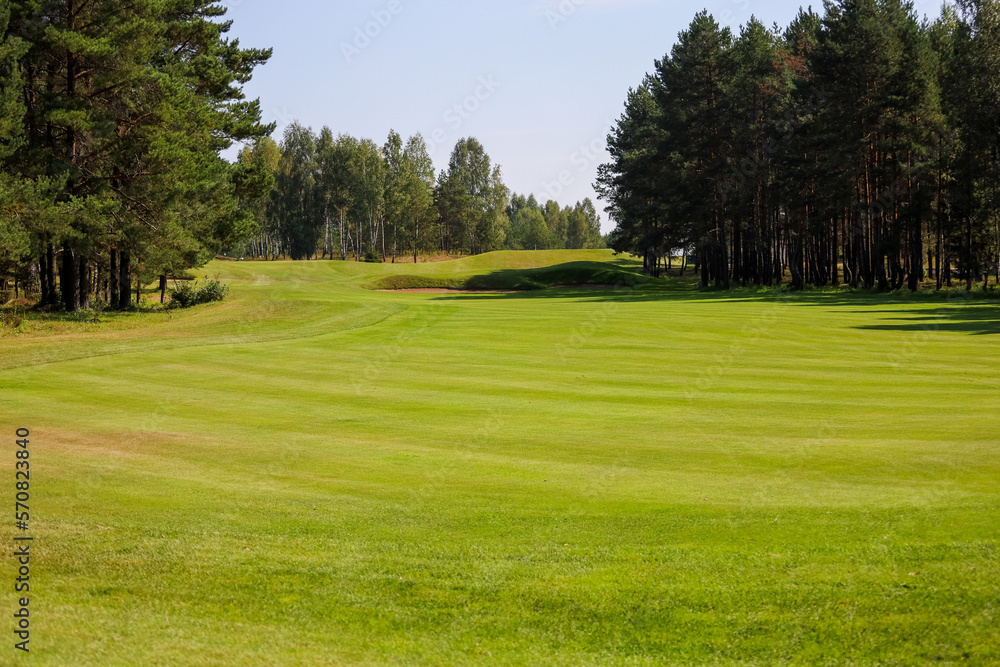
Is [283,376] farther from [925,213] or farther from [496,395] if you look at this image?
[925,213]

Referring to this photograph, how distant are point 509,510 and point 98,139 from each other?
37.5m

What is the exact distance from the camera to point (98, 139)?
39812 mm

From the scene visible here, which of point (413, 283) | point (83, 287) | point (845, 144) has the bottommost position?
point (83, 287)

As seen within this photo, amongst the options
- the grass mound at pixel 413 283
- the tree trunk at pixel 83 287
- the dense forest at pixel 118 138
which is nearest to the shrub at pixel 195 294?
the dense forest at pixel 118 138

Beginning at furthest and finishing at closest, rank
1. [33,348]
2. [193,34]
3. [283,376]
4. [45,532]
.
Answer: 1. [193,34]
2. [33,348]
3. [283,376]
4. [45,532]

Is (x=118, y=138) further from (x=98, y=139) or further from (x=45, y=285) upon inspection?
(x=45, y=285)

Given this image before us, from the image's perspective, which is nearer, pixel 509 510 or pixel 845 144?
pixel 509 510

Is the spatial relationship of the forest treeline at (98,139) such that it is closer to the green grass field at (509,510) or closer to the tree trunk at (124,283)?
the tree trunk at (124,283)

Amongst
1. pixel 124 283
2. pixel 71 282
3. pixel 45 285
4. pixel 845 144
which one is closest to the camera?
pixel 71 282

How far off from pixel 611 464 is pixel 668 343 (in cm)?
1703

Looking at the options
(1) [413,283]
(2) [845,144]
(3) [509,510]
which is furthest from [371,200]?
(3) [509,510]

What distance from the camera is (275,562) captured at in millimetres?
8531

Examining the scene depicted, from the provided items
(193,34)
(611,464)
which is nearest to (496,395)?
(611,464)

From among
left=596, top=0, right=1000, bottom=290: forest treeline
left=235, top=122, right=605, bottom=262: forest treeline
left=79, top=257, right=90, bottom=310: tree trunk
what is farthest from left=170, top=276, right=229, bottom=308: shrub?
left=235, top=122, right=605, bottom=262: forest treeline
